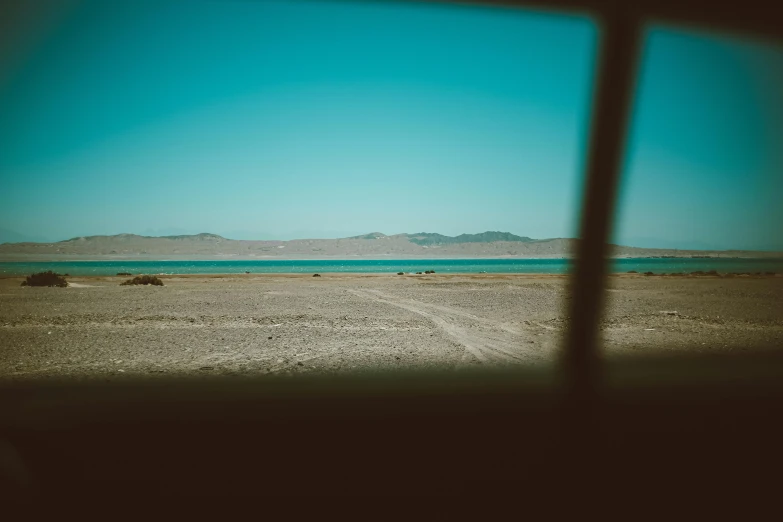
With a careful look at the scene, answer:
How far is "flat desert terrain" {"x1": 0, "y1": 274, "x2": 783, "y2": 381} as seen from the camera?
4332 mm

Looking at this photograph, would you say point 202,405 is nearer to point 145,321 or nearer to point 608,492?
point 608,492

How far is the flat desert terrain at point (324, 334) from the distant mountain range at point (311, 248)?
97081mm

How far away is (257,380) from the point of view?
11.7 ft

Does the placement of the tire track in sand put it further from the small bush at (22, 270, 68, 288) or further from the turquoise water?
the small bush at (22, 270, 68, 288)

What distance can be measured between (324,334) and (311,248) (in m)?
138

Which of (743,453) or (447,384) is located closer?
(743,453)

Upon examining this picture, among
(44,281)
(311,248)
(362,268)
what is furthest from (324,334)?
(311,248)

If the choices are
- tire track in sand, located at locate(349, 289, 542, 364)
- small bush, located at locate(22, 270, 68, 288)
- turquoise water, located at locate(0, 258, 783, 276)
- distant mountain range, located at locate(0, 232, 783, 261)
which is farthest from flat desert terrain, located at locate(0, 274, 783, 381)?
distant mountain range, located at locate(0, 232, 783, 261)

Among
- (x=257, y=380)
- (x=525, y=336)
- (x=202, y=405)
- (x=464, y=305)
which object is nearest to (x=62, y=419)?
(x=202, y=405)

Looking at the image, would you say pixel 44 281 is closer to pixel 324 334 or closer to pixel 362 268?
pixel 324 334

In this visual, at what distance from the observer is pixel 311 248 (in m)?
141

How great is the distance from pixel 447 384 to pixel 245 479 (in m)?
1.99

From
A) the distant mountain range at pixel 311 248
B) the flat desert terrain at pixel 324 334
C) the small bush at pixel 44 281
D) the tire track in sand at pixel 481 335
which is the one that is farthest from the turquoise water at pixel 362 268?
the distant mountain range at pixel 311 248

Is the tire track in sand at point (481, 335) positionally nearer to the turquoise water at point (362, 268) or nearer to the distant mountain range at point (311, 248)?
the turquoise water at point (362, 268)
